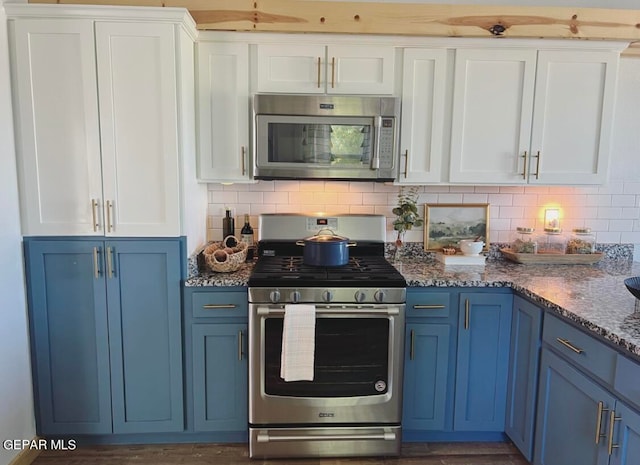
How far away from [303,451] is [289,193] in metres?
1.48

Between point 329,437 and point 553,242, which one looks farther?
point 553,242

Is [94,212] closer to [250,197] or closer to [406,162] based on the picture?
[250,197]

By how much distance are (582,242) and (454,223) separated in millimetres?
799

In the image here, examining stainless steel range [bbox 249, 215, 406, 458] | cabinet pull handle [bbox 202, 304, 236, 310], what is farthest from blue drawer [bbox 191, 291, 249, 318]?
stainless steel range [bbox 249, 215, 406, 458]

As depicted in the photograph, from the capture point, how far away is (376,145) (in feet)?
7.75

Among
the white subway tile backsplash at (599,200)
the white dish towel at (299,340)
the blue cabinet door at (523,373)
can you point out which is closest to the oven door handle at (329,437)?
the white dish towel at (299,340)

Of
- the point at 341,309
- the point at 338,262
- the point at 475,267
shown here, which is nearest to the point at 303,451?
the point at 341,309

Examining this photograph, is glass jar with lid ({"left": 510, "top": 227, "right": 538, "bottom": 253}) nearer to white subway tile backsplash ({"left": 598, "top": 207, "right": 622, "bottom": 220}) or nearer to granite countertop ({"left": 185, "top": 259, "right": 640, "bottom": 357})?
granite countertop ({"left": 185, "top": 259, "right": 640, "bottom": 357})

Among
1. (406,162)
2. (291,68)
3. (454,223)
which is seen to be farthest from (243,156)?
(454,223)

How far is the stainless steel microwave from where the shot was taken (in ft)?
7.68

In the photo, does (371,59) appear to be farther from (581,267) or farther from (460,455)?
(460,455)

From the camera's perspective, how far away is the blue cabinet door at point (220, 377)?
2.21 m

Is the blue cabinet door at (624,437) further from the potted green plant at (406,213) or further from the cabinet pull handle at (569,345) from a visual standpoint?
the potted green plant at (406,213)

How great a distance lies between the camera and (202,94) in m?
2.36
